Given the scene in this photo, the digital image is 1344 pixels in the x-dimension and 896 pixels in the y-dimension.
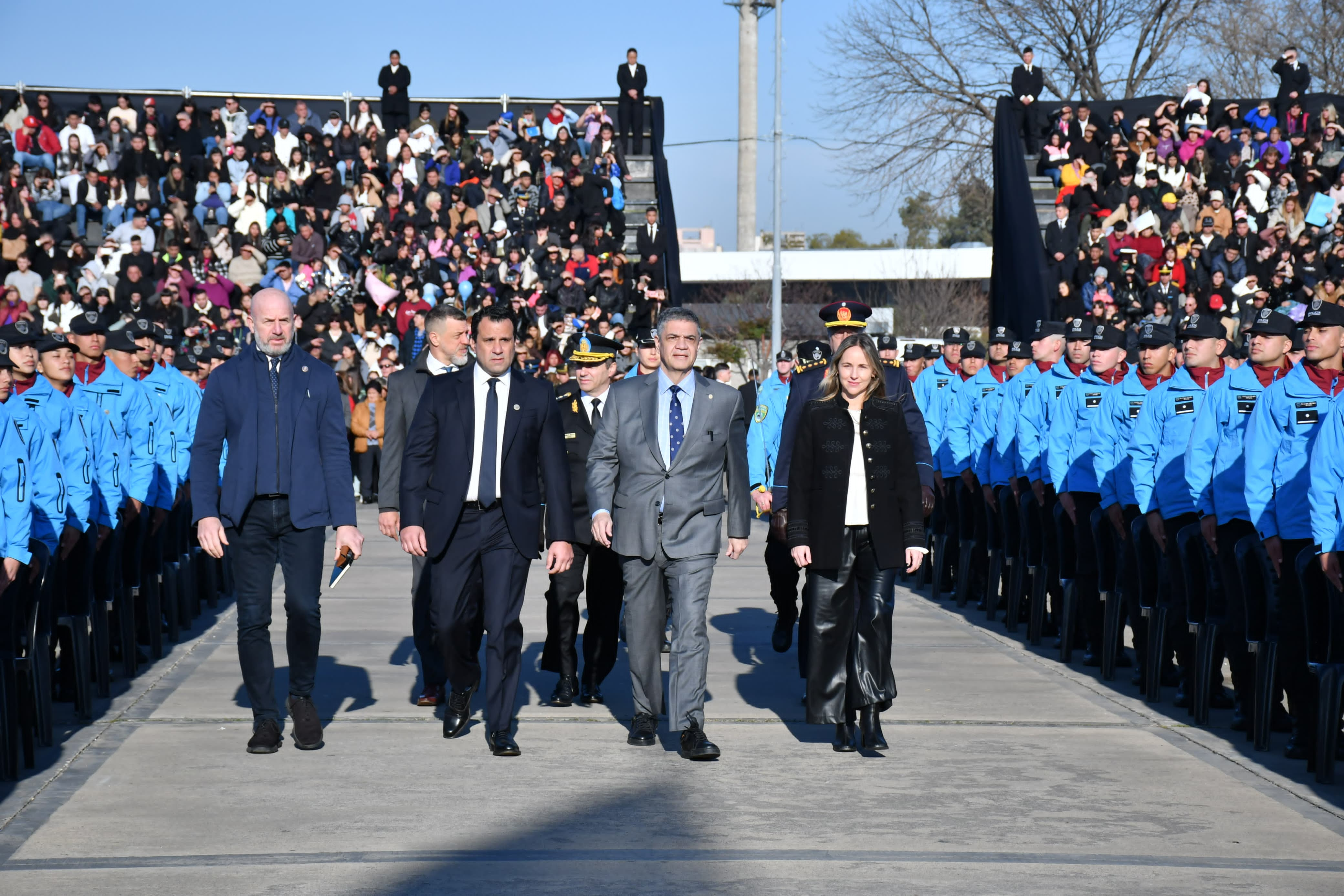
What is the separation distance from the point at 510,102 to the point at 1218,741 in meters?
25.2

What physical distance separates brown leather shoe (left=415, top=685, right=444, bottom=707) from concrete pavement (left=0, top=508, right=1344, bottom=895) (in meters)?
0.14

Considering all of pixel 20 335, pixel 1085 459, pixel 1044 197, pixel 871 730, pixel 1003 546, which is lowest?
pixel 871 730

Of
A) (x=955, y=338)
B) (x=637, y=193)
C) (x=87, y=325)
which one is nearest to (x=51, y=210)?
(x=637, y=193)

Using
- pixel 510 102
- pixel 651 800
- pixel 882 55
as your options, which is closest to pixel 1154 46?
pixel 882 55

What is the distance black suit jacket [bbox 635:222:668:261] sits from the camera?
85.9 ft

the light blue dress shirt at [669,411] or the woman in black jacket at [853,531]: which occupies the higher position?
the light blue dress shirt at [669,411]

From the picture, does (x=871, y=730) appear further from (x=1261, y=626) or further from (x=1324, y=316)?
A: (x=1324, y=316)

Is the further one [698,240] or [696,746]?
[698,240]

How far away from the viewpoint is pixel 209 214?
25953mm

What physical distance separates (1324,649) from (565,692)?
3.75m

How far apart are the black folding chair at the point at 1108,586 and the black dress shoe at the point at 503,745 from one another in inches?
151

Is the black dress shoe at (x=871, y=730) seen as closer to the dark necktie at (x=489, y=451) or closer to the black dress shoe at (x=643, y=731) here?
the black dress shoe at (x=643, y=731)

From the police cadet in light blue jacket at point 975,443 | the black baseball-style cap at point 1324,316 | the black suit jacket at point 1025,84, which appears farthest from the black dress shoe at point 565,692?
the black suit jacket at point 1025,84

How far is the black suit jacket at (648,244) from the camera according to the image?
26172mm
